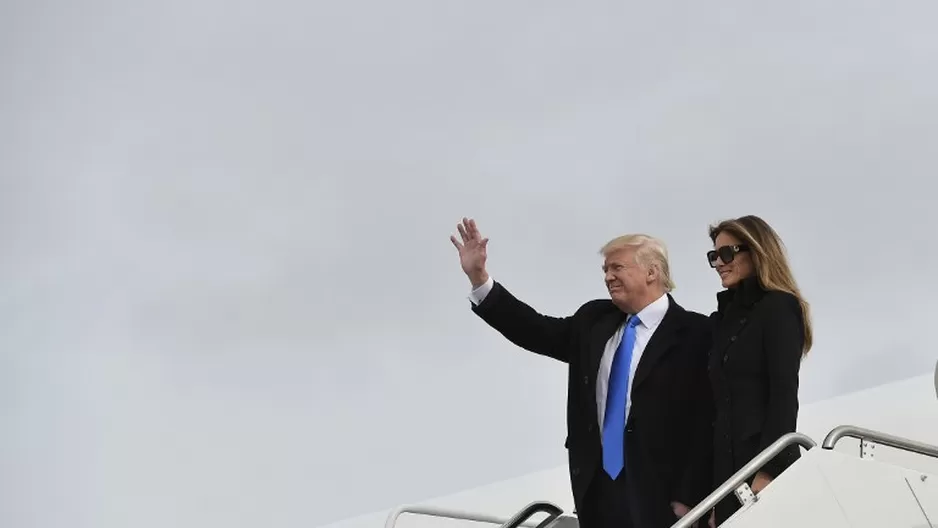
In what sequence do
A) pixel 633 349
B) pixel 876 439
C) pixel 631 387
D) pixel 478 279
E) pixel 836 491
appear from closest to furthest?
pixel 836 491, pixel 876 439, pixel 631 387, pixel 633 349, pixel 478 279

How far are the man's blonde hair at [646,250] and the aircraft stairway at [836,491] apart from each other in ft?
3.41

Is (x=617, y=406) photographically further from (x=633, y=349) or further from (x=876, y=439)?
(x=876, y=439)

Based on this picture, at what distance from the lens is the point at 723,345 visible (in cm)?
569

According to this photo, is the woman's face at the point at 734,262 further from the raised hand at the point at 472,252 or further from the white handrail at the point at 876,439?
the raised hand at the point at 472,252

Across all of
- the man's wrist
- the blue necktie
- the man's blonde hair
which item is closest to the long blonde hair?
the man's blonde hair

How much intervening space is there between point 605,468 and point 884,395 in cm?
2130

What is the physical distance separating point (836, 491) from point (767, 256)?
3.39 feet

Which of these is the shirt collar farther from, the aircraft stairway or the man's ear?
the aircraft stairway

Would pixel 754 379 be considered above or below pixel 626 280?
below

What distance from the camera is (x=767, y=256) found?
5.70 meters

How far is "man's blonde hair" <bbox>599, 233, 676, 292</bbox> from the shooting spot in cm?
589

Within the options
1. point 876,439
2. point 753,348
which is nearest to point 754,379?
point 753,348

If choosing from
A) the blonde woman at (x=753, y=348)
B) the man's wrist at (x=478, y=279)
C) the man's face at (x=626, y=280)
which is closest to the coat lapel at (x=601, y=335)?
the man's face at (x=626, y=280)

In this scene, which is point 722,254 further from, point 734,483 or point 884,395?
point 884,395
